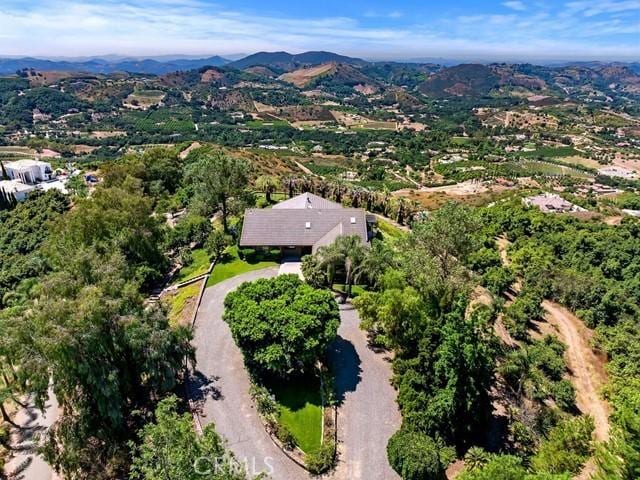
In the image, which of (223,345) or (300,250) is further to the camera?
(300,250)

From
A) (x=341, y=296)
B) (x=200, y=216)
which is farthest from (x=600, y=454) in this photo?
(x=200, y=216)

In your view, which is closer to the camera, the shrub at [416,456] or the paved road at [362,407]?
the shrub at [416,456]

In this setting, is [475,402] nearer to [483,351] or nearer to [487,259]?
[483,351]

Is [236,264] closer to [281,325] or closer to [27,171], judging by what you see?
[281,325]

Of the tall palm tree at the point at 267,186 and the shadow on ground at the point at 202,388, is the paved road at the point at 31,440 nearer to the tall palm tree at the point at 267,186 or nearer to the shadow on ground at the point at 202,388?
the shadow on ground at the point at 202,388

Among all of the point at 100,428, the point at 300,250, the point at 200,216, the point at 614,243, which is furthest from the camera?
the point at 614,243

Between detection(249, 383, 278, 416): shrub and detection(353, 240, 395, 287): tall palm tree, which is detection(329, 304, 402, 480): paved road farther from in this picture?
detection(353, 240, 395, 287): tall palm tree

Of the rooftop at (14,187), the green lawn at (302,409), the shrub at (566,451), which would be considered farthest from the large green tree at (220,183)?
the rooftop at (14,187)
